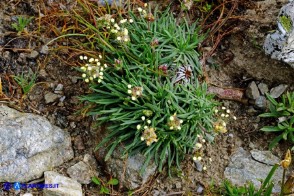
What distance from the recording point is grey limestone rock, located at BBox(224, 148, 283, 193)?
408 cm

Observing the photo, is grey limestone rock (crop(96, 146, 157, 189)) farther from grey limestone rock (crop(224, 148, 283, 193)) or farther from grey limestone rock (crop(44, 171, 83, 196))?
grey limestone rock (crop(224, 148, 283, 193))

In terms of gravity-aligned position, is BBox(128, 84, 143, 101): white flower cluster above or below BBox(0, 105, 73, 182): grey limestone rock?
above

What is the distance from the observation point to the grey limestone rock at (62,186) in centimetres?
370

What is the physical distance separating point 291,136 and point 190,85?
1.07 m

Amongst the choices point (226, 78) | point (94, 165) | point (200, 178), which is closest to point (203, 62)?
point (226, 78)

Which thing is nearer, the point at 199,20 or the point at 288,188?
the point at 288,188

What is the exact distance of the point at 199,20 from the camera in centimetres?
474

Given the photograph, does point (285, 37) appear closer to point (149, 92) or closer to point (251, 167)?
point (251, 167)

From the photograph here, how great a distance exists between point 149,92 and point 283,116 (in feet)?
4.45

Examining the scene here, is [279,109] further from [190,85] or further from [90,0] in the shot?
[90,0]

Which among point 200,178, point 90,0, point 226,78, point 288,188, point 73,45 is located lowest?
point 200,178

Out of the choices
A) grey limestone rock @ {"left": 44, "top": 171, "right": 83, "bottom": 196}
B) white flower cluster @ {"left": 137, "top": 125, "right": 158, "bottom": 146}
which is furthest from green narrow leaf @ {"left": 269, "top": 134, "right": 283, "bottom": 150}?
grey limestone rock @ {"left": 44, "top": 171, "right": 83, "bottom": 196}

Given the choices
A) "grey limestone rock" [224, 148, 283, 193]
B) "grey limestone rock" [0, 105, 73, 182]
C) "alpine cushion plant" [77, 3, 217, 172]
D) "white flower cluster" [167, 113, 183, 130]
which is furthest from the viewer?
"grey limestone rock" [224, 148, 283, 193]

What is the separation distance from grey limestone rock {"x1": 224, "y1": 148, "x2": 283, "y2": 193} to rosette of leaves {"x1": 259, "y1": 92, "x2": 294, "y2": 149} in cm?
14
